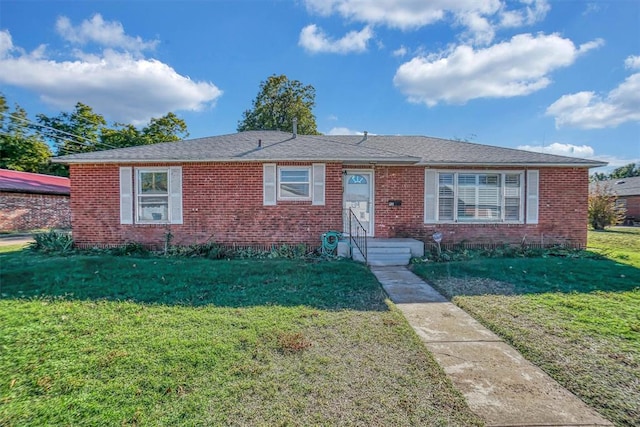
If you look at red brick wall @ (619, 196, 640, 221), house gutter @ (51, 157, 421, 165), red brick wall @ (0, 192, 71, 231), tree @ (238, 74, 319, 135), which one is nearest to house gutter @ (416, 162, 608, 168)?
house gutter @ (51, 157, 421, 165)

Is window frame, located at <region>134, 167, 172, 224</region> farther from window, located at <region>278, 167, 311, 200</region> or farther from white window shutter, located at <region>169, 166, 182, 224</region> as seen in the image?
window, located at <region>278, 167, 311, 200</region>

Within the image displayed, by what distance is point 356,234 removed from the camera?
9.61 m

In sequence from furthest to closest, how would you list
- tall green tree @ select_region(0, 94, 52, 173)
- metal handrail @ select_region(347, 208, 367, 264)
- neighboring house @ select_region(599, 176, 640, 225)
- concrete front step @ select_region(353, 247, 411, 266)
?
neighboring house @ select_region(599, 176, 640, 225)
tall green tree @ select_region(0, 94, 52, 173)
metal handrail @ select_region(347, 208, 367, 264)
concrete front step @ select_region(353, 247, 411, 266)

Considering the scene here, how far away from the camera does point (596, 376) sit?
301cm

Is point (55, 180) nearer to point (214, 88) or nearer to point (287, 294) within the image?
point (214, 88)

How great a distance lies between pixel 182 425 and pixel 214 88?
18.6m

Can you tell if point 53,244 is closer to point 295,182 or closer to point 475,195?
point 295,182

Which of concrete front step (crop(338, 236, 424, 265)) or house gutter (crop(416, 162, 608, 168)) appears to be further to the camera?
house gutter (crop(416, 162, 608, 168))

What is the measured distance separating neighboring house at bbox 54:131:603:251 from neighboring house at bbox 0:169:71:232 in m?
12.4

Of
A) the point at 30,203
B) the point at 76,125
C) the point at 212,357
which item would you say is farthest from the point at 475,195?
the point at 76,125

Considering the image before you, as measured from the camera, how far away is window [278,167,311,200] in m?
9.15

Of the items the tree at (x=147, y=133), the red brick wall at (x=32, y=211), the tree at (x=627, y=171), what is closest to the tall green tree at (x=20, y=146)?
the tree at (x=147, y=133)

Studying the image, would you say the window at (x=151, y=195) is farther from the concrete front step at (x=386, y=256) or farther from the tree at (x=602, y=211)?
the tree at (x=602, y=211)

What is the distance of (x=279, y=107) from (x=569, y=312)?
28492mm
